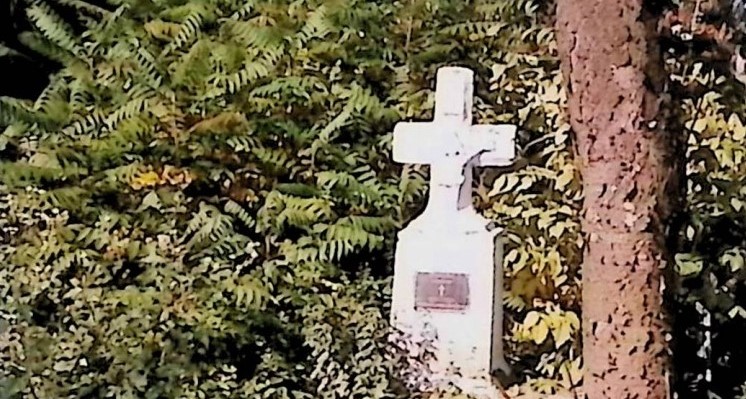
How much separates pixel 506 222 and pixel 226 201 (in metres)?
1.21

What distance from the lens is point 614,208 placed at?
3039mm

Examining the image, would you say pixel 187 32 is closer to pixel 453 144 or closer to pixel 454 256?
pixel 453 144

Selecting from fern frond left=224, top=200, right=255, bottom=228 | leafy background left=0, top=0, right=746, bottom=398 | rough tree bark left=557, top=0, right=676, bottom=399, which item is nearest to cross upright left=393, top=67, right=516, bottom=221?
leafy background left=0, top=0, right=746, bottom=398

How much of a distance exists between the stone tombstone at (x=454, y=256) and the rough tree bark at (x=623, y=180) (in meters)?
1.21

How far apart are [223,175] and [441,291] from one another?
1160 mm

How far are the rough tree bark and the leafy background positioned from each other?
0.98m

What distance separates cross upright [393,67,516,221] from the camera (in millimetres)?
4391

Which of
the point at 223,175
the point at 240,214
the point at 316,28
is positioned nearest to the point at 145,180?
the point at 223,175

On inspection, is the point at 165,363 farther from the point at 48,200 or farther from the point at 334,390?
the point at 48,200

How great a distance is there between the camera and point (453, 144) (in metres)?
4.41

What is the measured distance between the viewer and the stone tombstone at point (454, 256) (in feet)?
14.1

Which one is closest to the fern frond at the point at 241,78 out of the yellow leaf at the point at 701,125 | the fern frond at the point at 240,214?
the fern frond at the point at 240,214

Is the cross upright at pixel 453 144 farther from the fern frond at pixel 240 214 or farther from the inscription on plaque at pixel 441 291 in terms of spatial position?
the fern frond at pixel 240 214

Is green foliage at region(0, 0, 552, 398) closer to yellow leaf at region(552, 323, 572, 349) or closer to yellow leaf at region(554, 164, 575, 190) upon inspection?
yellow leaf at region(552, 323, 572, 349)
